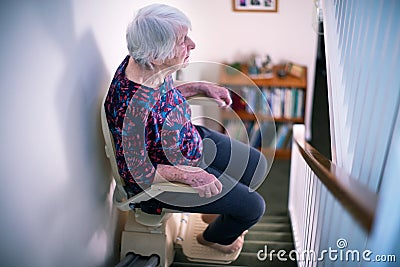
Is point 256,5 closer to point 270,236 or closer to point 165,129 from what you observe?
point 270,236

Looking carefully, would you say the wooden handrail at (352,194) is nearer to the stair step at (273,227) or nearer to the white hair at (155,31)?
the white hair at (155,31)

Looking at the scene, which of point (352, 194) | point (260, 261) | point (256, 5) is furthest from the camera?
point (256, 5)

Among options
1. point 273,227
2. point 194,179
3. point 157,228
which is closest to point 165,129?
point 194,179

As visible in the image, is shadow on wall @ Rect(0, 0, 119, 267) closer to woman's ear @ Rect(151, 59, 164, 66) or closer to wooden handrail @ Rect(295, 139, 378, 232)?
woman's ear @ Rect(151, 59, 164, 66)

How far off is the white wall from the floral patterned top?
14cm

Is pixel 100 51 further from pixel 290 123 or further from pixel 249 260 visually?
pixel 290 123

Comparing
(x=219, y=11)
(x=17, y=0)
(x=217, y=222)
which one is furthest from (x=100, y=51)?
(x=219, y=11)

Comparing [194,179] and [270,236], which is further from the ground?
[194,179]

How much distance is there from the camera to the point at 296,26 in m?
3.75

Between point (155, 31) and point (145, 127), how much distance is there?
374 millimetres

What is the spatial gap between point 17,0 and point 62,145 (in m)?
0.54

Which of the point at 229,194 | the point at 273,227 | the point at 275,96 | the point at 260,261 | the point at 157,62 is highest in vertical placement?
the point at 157,62

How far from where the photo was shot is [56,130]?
1557mm

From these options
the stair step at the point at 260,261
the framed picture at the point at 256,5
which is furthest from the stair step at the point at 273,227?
the framed picture at the point at 256,5
